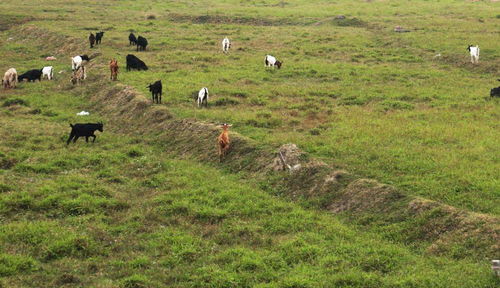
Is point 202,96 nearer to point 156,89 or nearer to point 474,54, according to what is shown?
point 156,89

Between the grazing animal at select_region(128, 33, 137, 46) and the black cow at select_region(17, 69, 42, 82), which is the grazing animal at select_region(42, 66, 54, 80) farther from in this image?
the grazing animal at select_region(128, 33, 137, 46)

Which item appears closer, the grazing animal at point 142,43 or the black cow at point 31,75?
the black cow at point 31,75

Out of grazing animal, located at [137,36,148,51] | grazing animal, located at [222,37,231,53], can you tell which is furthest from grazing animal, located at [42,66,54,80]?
grazing animal, located at [222,37,231,53]

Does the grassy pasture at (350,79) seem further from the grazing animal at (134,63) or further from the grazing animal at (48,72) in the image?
the grazing animal at (48,72)

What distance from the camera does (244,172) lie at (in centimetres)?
1588

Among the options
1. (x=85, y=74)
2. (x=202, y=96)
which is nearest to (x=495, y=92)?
(x=202, y=96)

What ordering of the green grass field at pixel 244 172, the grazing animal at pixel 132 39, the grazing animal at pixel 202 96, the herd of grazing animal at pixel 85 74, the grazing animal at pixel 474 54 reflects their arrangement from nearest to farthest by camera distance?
the green grass field at pixel 244 172, the herd of grazing animal at pixel 85 74, the grazing animal at pixel 202 96, the grazing animal at pixel 474 54, the grazing animal at pixel 132 39

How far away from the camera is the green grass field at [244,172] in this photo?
10555mm

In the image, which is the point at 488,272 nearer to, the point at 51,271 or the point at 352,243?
the point at 352,243

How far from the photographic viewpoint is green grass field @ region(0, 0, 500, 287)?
1055 centimetres

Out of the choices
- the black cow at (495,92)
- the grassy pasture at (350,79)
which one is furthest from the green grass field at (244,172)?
the black cow at (495,92)

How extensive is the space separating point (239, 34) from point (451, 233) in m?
32.8

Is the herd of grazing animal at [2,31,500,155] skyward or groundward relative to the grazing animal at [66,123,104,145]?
skyward

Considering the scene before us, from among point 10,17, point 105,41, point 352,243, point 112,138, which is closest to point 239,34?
point 105,41
